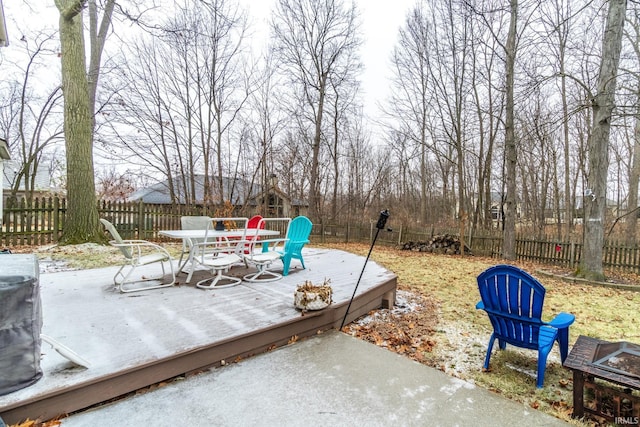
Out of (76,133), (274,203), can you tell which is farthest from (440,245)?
(274,203)

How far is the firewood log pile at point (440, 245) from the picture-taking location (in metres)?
10.8

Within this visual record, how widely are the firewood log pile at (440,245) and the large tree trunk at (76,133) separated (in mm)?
9937

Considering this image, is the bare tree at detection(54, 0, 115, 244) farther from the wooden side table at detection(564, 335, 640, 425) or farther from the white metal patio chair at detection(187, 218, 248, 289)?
the wooden side table at detection(564, 335, 640, 425)

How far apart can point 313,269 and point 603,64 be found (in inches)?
287

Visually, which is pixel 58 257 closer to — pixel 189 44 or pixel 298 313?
pixel 298 313

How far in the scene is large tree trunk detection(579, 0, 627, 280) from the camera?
623 cm

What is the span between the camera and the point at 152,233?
1028 centimetres

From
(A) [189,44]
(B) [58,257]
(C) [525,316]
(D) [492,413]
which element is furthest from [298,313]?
(A) [189,44]

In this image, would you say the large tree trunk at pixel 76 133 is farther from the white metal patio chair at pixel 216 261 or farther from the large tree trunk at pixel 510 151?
the large tree trunk at pixel 510 151

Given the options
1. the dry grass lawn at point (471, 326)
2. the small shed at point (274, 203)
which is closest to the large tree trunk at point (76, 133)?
the dry grass lawn at point (471, 326)

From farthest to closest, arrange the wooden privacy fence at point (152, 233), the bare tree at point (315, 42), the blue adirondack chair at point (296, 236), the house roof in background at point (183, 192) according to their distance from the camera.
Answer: the house roof in background at point (183, 192) → the bare tree at point (315, 42) → the wooden privacy fence at point (152, 233) → the blue adirondack chair at point (296, 236)

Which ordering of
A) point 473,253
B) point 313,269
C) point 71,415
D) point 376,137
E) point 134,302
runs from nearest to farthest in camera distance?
point 71,415, point 134,302, point 313,269, point 473,253, point 376,137

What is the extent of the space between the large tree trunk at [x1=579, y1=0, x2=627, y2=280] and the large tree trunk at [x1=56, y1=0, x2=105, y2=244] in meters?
11.1

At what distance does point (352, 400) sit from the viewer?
2.01m
